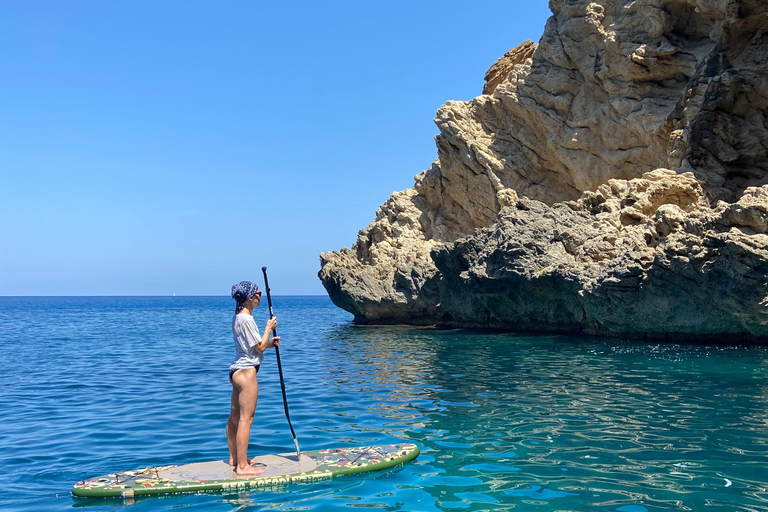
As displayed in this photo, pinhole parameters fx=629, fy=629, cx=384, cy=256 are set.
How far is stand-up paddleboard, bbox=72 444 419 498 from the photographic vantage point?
22.3 feet

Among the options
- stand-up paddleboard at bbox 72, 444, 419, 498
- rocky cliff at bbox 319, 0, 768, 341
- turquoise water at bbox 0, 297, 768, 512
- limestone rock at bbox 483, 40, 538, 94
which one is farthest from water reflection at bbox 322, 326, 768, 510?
limestone rock at bbox 483, 40, 538, 94

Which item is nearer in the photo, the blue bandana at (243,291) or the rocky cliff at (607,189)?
the blue bandana at (243,291)

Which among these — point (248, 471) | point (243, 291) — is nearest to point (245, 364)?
point (243, 291)

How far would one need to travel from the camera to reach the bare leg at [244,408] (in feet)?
23.1

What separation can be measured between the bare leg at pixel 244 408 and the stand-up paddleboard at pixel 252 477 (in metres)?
0.16

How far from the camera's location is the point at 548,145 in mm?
34688

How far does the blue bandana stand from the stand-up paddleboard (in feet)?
6.23

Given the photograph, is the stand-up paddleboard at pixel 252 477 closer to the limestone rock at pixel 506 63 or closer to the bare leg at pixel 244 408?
the bare leg at pixel 244 408

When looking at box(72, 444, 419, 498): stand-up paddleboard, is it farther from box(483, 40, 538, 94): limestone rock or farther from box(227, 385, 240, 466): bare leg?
box(483, 40, 538, 94): limestone rock

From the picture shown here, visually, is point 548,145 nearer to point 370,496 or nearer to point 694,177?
point 694,177

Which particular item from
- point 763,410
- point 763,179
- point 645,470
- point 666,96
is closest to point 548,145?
point 666,96

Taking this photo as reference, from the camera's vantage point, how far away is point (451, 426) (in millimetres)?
9766

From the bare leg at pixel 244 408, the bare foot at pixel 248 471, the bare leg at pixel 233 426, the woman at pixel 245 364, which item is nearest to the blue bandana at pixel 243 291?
the woman at pixel 245 364

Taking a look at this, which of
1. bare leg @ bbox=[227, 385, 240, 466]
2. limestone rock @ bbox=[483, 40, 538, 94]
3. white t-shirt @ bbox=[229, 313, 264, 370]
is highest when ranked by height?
limestone rock @ bbox=[483, 40, 538, 94]
